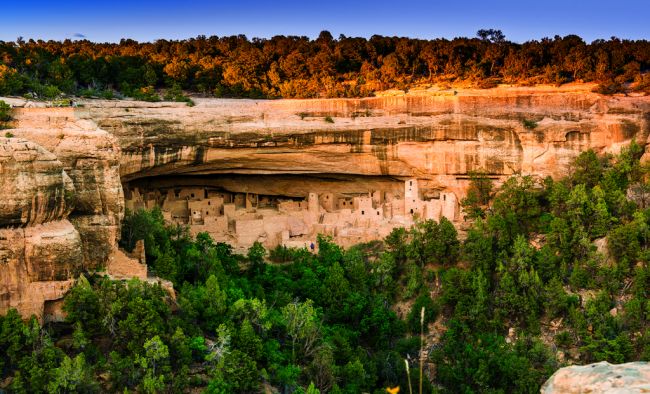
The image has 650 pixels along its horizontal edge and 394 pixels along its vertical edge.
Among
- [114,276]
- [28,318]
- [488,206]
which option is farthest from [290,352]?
[488,206]

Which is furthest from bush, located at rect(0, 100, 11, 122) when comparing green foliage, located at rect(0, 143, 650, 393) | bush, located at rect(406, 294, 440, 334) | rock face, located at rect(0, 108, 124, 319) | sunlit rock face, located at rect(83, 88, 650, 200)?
bush, located at rect(406, 294, 440, 334)

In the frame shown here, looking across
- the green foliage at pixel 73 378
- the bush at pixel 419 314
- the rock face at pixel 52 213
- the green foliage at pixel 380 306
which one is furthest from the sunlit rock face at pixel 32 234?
the bush at pixel 419 314

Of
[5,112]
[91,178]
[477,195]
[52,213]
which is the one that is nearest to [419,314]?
[477,195]

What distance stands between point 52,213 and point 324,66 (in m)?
15.2

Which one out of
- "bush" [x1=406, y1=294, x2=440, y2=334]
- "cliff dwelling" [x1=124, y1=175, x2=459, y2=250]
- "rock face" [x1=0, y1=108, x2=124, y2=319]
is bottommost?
"bush" [x1=406, y1=294, x2=440, y2=334]

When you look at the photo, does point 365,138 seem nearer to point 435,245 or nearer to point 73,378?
point 435,245

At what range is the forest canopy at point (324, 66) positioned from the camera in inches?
1109

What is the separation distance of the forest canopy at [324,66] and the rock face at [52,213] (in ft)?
22.1

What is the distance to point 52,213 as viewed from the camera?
18016 millimetres

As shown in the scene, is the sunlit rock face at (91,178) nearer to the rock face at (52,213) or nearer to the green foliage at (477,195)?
the rock face at (52,213)

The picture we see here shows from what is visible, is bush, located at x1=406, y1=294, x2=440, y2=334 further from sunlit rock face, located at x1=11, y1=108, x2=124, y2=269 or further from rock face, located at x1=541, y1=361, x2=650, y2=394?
rock face, located at x1=541, y1=361, x2=650, y2=394

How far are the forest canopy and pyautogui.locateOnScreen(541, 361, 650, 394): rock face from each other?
20.7m

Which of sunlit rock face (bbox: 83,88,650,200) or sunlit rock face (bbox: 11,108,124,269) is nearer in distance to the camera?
sunlit rock face (bbox: 11,108,124,269)

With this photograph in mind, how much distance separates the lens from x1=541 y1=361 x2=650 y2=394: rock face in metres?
7.01
